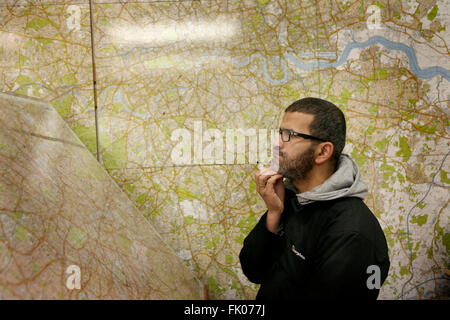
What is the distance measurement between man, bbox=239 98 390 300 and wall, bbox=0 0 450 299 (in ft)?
2.59

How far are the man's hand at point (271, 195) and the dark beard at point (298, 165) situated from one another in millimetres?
51

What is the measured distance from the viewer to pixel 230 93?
202 cm

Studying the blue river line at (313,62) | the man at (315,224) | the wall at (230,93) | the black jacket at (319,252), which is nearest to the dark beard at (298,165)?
the man at (315,224)

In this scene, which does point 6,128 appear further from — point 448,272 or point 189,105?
point 448,272

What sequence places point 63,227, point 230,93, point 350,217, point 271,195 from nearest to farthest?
point 350,217 → point 63,227 → point 271,195 → point 230,93

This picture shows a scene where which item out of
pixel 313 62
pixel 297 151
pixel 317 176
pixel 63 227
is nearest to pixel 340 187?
pixel 317 176

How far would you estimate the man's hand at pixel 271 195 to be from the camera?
1.22 meters

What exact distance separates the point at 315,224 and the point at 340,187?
19cm

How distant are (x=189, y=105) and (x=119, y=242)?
1110mm

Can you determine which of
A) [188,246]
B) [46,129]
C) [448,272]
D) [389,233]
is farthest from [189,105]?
[448,272]

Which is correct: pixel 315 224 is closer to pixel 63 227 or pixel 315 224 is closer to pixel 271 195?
pixel 271 195

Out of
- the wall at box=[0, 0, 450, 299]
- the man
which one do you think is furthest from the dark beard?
the wall at box=[0, 0, 450, 299]

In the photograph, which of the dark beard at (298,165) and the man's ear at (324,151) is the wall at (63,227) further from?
the man's ear at (324,151)

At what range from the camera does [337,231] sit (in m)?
0.97
